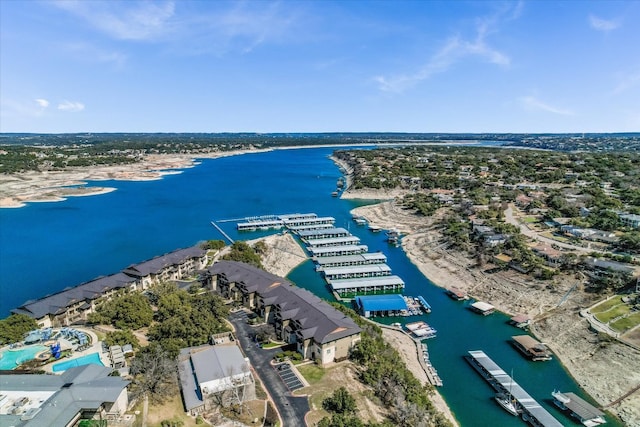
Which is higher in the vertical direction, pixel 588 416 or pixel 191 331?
pixel 191 331

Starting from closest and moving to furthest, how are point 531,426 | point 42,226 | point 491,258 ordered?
point 531,426 → point 491,258 → point 42,226

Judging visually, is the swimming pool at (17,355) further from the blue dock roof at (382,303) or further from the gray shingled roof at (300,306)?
the blue dock roof at (382,303)

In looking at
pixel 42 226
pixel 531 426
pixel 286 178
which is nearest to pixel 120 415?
pixel 531 426

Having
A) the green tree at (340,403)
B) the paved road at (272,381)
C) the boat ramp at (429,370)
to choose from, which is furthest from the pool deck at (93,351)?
the boat ramp at (429,370)

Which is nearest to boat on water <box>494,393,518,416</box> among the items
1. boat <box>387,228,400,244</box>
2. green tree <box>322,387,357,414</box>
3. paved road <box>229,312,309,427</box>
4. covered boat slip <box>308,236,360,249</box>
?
green tree <box>322,387,357,414</box>

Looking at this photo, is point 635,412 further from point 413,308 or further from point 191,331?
point 191,331

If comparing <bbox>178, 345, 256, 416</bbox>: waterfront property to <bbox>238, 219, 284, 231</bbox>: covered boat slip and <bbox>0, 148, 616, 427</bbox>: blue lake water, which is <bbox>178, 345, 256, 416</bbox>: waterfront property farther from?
<bbox>238, 219, 284, 231</bbox>: covered boat slip

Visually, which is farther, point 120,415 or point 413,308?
point 413,308
